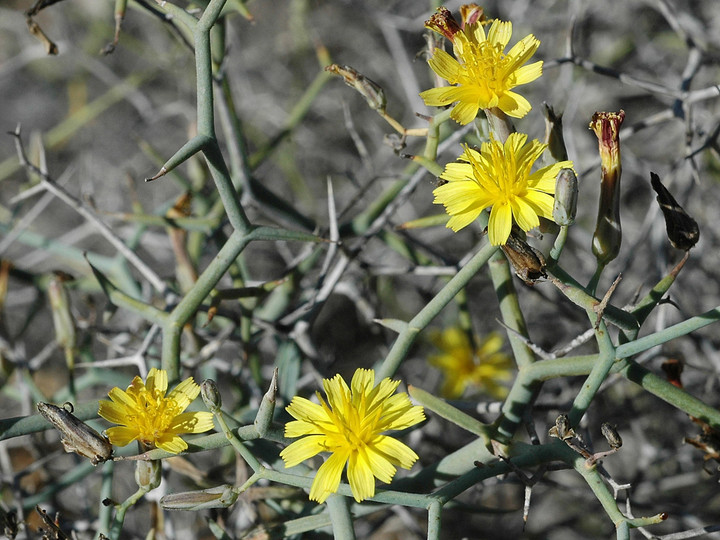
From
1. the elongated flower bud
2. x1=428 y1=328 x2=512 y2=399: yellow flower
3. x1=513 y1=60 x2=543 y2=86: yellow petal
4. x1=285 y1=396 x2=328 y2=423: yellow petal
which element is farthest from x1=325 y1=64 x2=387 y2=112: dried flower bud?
x1=428 y1=328 x2=512 y2=399: yellow flower

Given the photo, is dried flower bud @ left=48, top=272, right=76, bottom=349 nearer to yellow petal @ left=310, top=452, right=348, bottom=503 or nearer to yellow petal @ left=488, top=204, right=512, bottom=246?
yellow petal @ left=310, top=452, right=348, bottom=503

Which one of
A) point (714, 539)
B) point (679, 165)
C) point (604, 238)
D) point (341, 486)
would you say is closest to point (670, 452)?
point (714, 539)

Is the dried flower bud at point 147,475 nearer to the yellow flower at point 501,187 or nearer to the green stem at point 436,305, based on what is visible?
the green stem at point 436,305

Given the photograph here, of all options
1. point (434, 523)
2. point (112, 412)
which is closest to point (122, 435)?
point (112, 412)

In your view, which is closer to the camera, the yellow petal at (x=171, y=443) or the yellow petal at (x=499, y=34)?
the yellow petal at (x=171, y=443)

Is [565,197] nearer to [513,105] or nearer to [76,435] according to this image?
[513,105]

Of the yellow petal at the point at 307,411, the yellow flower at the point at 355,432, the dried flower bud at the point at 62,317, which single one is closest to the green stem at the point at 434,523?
the yellow flower at the point at 355,432

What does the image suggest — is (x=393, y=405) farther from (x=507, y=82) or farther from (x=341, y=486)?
(x=507, y=82)
